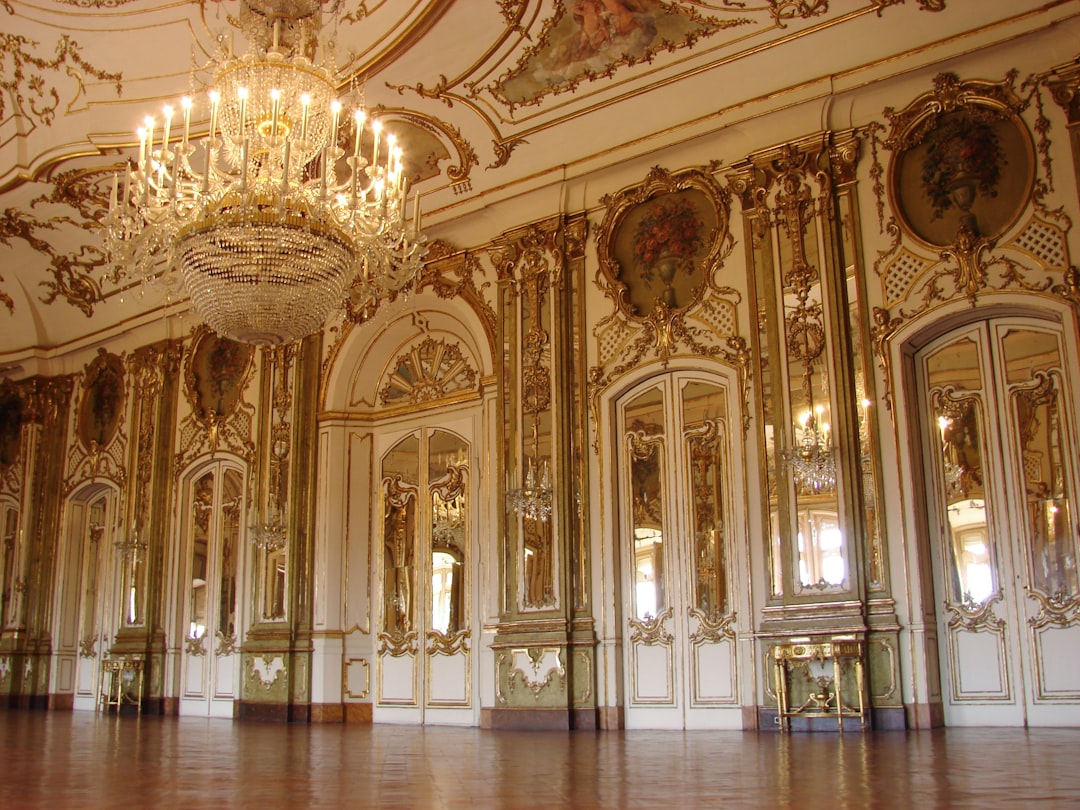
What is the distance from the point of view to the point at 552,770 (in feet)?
16.5

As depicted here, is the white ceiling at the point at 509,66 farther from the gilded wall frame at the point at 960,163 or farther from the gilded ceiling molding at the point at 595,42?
the gilded wall frame at the point at 960,163

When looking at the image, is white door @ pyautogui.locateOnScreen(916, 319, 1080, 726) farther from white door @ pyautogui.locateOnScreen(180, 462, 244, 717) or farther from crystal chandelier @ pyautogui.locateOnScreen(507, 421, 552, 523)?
white door @ pyautogui.locateOnScreen(180, 462, 244, 717)

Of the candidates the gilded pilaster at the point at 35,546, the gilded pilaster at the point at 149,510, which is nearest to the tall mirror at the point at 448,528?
the gilded pilaster at the point at 149,510

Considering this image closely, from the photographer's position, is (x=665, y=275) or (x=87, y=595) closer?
(x=665, y=275)

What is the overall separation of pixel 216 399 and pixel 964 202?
8256 mm

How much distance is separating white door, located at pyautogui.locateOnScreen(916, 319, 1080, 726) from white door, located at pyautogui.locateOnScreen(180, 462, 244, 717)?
285 inches

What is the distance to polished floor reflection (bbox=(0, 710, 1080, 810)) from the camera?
3.82m

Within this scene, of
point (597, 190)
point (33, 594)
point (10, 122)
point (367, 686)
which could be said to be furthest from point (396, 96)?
point (33, 594)

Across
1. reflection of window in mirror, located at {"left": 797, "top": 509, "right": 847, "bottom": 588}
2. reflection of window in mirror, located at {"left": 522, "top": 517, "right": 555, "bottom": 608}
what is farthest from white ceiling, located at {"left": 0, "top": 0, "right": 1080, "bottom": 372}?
reflection of window in mirror, located at {"left": 797, "top": 509, "right": 847, "bottom": 588}

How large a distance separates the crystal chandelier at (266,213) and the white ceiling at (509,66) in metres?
0.48

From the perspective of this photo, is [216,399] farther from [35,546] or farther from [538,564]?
[538,564]

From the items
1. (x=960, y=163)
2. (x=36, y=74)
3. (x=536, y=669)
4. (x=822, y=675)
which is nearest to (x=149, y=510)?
(x=36, y=74)

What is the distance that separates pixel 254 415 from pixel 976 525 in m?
7.57

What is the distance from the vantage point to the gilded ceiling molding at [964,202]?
7.43m
